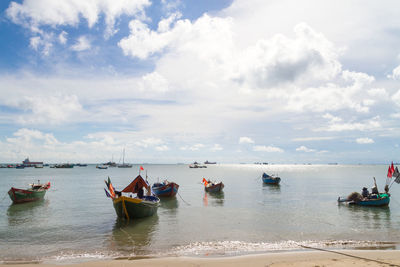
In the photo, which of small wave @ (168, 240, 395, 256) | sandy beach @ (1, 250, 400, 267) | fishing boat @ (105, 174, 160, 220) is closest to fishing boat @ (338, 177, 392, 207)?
small wave @ (168, 240, 395, 256)

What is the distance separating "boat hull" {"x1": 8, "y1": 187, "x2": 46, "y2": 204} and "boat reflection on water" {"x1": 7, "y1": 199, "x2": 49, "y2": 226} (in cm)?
71

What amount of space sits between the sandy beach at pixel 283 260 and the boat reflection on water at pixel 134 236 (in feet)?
5.68

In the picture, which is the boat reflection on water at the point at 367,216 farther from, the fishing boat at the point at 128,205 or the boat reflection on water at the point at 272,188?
the boat reflection on water at the point at 272,188

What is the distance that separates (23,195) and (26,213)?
7947mm

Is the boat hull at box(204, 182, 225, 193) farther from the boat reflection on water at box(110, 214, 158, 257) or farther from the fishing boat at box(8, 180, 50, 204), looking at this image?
the fishing boat at box(8, 180, 50, 204)

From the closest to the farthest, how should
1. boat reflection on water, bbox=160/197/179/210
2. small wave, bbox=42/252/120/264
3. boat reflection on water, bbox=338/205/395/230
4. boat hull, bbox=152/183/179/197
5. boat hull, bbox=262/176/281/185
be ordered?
1. small wave, bbox=42/252/120/264
2. boat reflection on water, bbox=338/205/395/230
3. boat reflection on water, bbox=160/197/179/210
4. boat hull, bbox=152/183/179/197
5. boat hull, bbox=262/176/281/185

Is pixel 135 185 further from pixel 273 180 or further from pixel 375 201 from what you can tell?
pixel 273 180

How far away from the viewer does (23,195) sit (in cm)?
3378

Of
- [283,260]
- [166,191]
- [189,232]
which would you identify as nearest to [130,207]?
[189,232]

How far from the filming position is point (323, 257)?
42.5 ft

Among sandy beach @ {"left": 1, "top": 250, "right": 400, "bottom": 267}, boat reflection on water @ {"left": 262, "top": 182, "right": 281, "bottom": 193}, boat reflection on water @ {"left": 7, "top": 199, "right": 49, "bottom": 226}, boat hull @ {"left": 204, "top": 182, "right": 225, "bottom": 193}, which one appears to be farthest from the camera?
boat reflection on water @ {"left": 262, "top": 182, "right": 281, "bottom": 193}

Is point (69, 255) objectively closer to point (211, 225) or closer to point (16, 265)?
point (16, 265)

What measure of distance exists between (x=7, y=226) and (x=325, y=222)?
25775mm

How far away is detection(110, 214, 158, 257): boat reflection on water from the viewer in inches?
579
